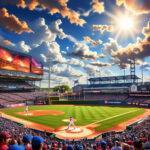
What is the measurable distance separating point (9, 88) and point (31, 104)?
12.6 m

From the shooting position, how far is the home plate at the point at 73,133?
104ft

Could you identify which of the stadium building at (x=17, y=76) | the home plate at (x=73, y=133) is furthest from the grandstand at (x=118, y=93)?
the home plate at (x=73, y=133)

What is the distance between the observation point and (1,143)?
227 inches

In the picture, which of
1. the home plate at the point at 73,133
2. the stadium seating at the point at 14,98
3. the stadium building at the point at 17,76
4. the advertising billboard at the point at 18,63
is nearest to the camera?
the home plate at the point at 73,133

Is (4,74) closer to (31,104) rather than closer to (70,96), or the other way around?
(31,104)

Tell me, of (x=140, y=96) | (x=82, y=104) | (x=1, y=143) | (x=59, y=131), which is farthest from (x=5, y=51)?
Answer: (x=1, y=143)

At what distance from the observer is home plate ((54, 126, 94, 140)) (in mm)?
31641

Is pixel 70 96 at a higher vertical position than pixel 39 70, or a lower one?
lower

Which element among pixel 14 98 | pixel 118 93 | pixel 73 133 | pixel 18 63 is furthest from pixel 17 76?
pixel 73 133

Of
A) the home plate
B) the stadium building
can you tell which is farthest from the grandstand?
the home plate

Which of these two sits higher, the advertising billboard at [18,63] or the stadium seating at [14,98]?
the advertising billboard at [18,63]

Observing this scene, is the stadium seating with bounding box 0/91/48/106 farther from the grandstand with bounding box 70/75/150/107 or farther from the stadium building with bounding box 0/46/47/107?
the grandstand with bounding box 70/75/150/107

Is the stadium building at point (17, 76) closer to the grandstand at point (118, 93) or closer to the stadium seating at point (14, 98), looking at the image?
the stadium seating at point (14, 98)

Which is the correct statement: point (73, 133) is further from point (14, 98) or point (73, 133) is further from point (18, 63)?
point (18, 63)
